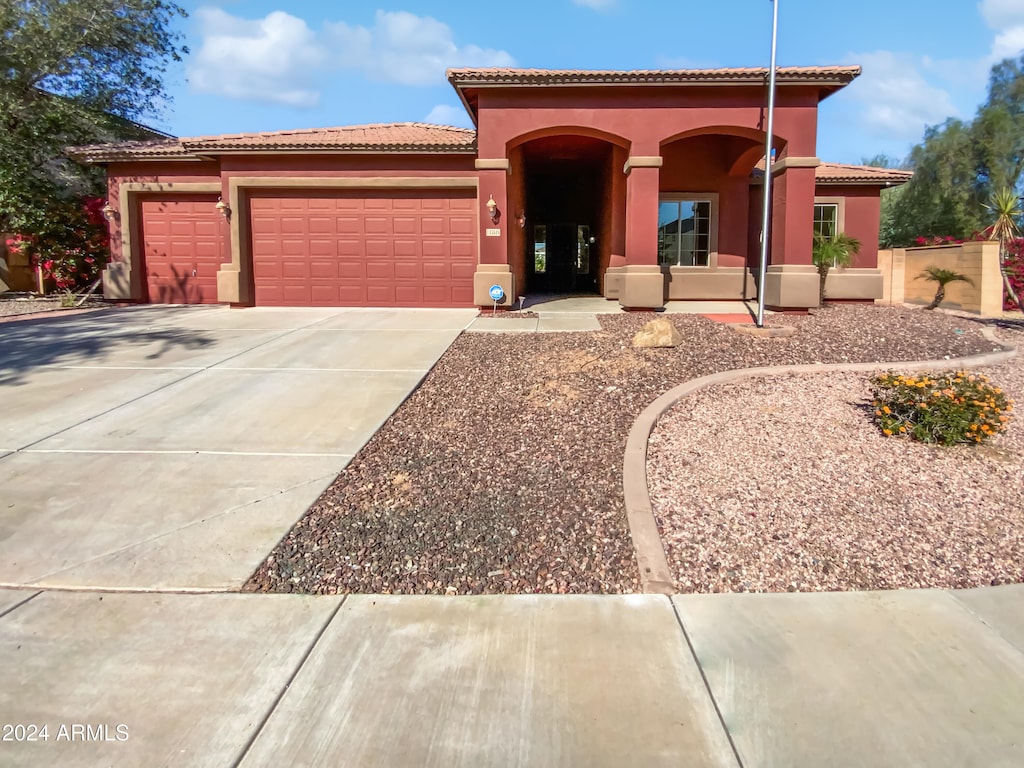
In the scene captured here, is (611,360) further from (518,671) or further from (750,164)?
(750,164)

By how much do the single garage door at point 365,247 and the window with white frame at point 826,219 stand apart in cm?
909

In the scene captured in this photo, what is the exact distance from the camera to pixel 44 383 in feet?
27.6

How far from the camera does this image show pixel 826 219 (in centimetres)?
1831

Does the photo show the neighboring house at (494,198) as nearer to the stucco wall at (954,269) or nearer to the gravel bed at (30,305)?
the gravel bed at (30,305)

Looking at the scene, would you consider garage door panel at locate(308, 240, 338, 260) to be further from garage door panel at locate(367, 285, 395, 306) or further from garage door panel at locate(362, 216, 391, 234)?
garage door panel at locate(367, 285, 395, 306)

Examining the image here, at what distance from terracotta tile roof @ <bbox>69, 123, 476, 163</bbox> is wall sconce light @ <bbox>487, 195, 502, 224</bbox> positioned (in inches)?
72.4

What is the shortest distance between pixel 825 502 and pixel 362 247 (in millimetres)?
12645

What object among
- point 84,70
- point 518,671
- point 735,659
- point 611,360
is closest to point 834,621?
point 735,659

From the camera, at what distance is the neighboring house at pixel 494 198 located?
13.9m

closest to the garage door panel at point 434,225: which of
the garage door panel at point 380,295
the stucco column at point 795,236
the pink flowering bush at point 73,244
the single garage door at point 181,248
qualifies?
the garage door panel at point 380,295

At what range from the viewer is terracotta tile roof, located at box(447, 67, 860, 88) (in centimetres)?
1335

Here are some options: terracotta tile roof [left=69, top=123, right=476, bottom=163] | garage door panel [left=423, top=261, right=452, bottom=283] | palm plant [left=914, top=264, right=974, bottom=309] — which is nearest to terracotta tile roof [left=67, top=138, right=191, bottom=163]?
terracotta tile roof [left=69, top=123, right=476, bottom=163]

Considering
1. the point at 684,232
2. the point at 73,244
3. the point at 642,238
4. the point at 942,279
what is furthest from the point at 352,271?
the point at 942,279

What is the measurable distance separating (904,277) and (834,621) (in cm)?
2030
